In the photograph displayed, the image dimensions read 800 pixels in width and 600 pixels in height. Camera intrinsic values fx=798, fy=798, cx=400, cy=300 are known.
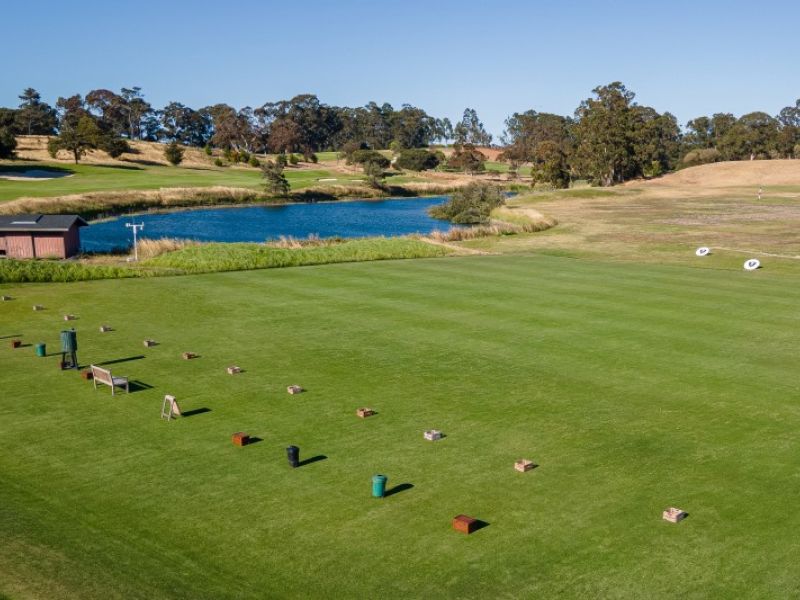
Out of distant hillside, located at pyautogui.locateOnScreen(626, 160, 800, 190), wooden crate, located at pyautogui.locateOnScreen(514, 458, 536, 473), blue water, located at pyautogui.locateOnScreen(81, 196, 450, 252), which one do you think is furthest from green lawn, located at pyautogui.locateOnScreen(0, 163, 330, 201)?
wooden crate, located at pyautogui.locateOnScreen(514, 458, 536, 473)

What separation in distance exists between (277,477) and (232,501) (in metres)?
1.63

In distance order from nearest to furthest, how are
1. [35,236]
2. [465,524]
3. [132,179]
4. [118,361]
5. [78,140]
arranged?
[465,524], [118,361], [35,236], [132,179], [78,140]

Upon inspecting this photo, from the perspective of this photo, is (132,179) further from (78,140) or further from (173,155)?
(173,155)

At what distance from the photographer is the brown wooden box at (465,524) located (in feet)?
56.2

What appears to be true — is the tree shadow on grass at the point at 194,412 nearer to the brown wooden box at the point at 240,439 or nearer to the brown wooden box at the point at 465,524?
the brown wooden box at the point at 240,439

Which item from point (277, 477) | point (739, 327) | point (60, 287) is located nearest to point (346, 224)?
point (60, 287)

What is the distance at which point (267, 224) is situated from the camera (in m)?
104

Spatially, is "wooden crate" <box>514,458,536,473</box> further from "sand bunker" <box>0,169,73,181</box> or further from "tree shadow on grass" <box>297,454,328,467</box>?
"sand bunker" <box>0,169,73,181</box>

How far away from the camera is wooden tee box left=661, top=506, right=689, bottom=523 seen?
17750mm

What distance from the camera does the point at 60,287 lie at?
156ft

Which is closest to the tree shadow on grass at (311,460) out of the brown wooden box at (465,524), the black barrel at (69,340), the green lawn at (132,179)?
the brown wooden box at (465,524)

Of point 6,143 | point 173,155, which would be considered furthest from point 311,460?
point 173,155

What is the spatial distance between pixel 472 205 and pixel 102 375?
298 ft

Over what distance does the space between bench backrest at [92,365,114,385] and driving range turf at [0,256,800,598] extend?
0.80 meters
